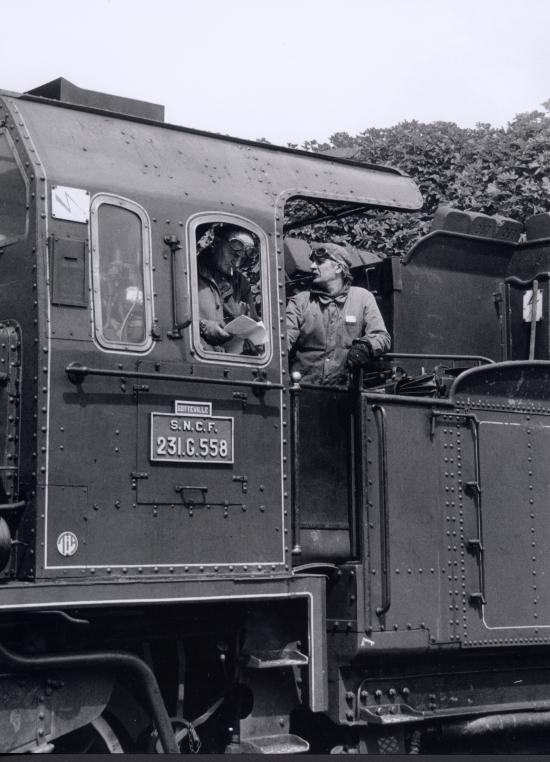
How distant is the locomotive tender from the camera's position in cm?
545

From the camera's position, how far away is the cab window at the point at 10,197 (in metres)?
5.64

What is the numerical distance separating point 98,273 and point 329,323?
1.88 metres

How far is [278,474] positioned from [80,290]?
4.94 feet

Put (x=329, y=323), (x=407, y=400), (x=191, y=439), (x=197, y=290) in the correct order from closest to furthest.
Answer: (x=191, y=439)
(x=197, y=290)
(x=407, y=400)
(x=329, y=323)

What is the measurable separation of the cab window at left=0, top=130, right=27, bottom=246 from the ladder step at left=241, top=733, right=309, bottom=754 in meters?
2.93

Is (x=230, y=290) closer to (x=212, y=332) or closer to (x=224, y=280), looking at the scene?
(x=224, y=280)

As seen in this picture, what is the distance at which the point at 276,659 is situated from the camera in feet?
20.0

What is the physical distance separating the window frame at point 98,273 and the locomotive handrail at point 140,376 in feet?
0.39

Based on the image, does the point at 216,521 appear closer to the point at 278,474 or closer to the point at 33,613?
the point at 278,474

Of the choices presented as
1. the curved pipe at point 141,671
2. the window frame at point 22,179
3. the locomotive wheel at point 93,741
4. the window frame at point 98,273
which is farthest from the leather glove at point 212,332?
the locomotive wheel at point 93,741

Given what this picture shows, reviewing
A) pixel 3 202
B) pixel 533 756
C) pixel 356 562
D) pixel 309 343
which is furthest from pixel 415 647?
pixel 3 202

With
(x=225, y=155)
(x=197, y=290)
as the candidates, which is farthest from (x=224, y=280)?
(x=225, y=155)

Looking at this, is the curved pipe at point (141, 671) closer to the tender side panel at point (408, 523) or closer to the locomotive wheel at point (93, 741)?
the locomotive wheel at point (93, 741)

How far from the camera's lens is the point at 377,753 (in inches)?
260
